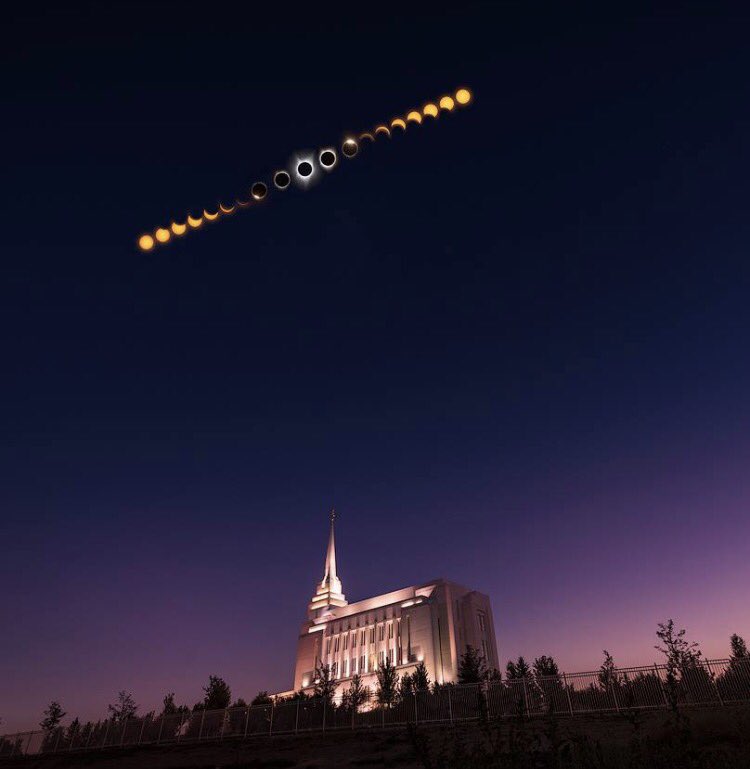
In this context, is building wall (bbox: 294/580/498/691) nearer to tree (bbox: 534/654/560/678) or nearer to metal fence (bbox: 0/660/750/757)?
tree (bbox: 534/654/560/678)

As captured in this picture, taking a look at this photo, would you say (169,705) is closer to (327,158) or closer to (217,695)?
(217,695)

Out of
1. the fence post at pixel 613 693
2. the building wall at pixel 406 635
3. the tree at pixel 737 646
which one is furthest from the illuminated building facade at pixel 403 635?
the fence post at pixel 613 693

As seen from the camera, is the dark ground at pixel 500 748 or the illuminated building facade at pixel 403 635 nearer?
the dark ground at pixel 500 748

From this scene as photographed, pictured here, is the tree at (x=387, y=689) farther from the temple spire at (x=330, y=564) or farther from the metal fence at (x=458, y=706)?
the temple spire at (x=330, y=564)

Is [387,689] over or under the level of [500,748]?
over

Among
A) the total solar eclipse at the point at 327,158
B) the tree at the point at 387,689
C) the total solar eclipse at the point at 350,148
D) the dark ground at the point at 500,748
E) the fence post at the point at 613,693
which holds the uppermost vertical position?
the total solar eclipse at the point at 350,148

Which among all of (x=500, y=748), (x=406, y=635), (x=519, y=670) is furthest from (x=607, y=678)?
(x=406, y=635)

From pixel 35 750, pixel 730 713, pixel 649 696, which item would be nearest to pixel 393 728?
pixel 649 696
